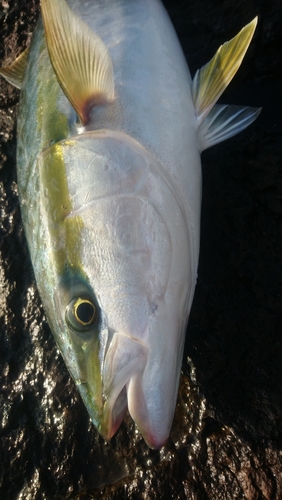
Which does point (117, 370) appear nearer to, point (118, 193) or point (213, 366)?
point (118, 193)

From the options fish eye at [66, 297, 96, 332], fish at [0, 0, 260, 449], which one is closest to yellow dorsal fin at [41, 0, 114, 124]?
fish at [0, 0, 260, 449]

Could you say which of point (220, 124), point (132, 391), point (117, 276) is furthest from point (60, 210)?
point (220, 124)

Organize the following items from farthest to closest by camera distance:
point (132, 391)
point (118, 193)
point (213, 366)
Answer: point (213, 366) < point (118, 193) < point (132, 391)

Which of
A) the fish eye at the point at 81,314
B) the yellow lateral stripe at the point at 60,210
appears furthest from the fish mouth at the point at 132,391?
the yellow lateral stripe at the point at 60,210

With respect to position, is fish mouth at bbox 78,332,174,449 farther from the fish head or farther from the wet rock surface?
the wet rock surface

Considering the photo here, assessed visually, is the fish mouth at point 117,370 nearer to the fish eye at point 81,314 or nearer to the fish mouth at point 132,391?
the fish mouth at point 132,391

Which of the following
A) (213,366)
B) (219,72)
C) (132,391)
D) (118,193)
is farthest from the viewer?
(213,366)
